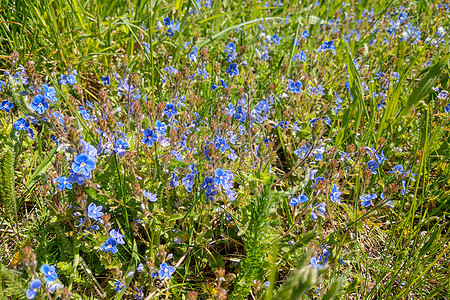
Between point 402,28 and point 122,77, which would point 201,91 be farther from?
point 402,28

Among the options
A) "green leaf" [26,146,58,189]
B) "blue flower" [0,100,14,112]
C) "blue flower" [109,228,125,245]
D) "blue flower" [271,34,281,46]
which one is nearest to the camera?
"blue flower" [109,228,125,245]

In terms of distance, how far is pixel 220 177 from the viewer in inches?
91.1

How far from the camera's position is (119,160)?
2463mm

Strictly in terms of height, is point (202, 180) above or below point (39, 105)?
below

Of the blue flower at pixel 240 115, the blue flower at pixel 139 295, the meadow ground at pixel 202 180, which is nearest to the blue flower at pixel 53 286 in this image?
the meadow ground at pixel 202 180

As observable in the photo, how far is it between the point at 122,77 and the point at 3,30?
4.14ft

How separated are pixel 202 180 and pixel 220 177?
0.31 meters

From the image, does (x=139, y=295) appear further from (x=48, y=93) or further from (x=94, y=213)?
(x=48, y=93)

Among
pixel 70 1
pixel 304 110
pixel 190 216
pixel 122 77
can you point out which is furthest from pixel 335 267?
pixel 70 1

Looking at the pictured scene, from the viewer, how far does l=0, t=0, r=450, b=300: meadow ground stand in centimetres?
219

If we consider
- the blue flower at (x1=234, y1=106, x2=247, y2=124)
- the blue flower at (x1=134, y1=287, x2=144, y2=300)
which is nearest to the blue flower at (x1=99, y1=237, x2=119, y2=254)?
the blue flower at (x1=134, y1=287, x2=144, y2=300)

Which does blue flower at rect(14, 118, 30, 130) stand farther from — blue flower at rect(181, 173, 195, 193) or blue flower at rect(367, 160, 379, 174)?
blue flower at rect(367, 160, 379, 174)

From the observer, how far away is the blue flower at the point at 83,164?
5.99 ft

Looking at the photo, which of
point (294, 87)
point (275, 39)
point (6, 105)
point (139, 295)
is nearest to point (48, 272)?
point (139, 295)
